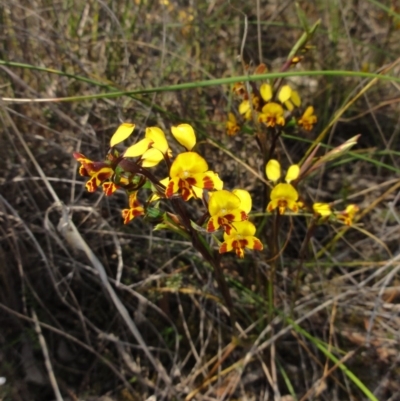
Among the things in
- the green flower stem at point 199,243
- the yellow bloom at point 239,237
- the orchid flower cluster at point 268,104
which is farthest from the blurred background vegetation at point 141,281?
the yellow bloom at point 239,237

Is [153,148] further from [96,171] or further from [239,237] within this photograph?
[239,237]

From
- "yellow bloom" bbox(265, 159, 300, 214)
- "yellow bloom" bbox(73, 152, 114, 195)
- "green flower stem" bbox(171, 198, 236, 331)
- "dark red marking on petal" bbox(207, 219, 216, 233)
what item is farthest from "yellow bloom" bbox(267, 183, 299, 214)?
"yellow bloom" bbox(73, 152, 114, 195)

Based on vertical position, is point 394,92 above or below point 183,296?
above

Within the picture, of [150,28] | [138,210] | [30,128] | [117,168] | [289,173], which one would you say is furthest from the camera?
[150,28]

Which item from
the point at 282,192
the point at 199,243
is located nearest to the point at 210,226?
the point at 199,243

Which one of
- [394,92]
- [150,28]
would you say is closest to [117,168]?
[150,28]

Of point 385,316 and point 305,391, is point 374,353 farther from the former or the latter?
point 305,391
